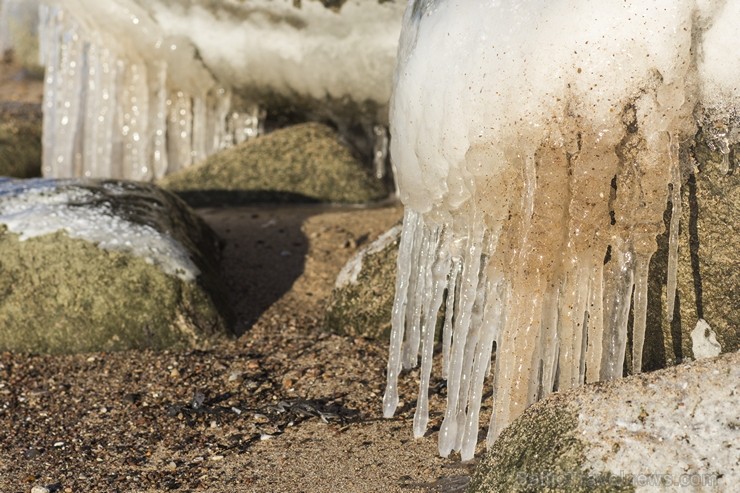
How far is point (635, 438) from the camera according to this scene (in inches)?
113

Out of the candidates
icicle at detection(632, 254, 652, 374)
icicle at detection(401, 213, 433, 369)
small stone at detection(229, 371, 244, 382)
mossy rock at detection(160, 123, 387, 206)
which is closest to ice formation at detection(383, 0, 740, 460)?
icicle at detection(632, 254, 652, 374)

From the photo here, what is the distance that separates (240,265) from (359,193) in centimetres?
145

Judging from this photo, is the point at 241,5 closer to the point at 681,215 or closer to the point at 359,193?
the point at 359,193

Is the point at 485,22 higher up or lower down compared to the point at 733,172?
higher up

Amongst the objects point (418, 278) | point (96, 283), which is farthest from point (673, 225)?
point (96, 283)

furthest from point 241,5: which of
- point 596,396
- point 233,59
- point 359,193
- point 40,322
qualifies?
point 596,396

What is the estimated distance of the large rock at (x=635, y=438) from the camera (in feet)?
9.12

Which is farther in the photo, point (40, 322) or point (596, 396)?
point (40, 322)

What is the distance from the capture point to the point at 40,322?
4816mm

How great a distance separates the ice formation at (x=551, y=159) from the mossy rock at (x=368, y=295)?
3.42 ft

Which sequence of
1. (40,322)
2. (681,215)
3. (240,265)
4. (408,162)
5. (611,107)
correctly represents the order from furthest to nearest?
(240,265)
(40,322)
(408,162)
(681,215)
(611,107)

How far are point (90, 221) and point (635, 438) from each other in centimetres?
300

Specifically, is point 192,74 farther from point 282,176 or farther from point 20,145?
point 20,145

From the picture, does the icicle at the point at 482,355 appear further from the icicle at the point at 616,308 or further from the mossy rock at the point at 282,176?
the mossy rock at the point at 282,176
